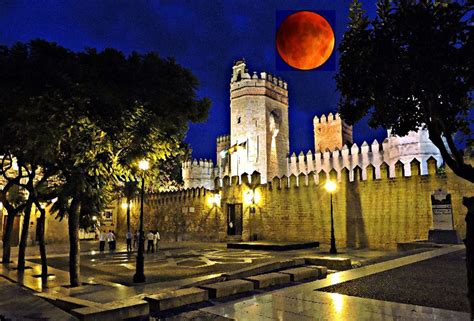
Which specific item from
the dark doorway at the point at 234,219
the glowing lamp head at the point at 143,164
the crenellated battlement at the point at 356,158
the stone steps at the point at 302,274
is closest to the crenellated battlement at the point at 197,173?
the crenellated battlement at the point at 356,158

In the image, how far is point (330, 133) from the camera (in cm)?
4844

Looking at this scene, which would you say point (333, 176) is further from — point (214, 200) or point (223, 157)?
point (223, 157)

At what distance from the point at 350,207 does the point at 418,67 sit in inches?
625

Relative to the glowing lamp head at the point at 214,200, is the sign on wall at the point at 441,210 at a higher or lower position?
lower

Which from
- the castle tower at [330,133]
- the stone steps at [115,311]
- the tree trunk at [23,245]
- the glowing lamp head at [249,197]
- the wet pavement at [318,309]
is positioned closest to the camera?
the wet pavement at [318,309]

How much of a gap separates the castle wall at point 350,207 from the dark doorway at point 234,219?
0.60 m

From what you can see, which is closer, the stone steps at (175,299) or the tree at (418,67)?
the tree at (418,67)

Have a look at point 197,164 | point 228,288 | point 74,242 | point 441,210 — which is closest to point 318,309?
point 228,288

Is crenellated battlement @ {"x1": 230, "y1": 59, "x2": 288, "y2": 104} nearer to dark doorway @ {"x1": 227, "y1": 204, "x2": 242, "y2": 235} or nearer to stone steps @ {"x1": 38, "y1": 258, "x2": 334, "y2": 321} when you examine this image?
dark doorway @ {"x1": 227, "y1": 204, "x2": 242, "y2": 235}

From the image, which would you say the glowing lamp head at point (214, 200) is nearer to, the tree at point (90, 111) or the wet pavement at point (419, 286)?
the tree at point (90, 111)

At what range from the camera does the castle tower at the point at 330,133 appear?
47312mm

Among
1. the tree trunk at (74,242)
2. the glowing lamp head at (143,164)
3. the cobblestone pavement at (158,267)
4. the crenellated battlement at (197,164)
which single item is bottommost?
the cobblestone pavement at (158,267)

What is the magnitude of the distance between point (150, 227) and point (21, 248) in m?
17.5

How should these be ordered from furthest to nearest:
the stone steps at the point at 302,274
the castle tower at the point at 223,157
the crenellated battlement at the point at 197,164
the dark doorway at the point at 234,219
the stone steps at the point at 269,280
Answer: the crenellated battlement at the point at 197,164, the castle tower at the point at 223,157, the dark doorway at the point at 234,219, the stone steps at the point at 302,274, the stone steps at the point at 269,280
